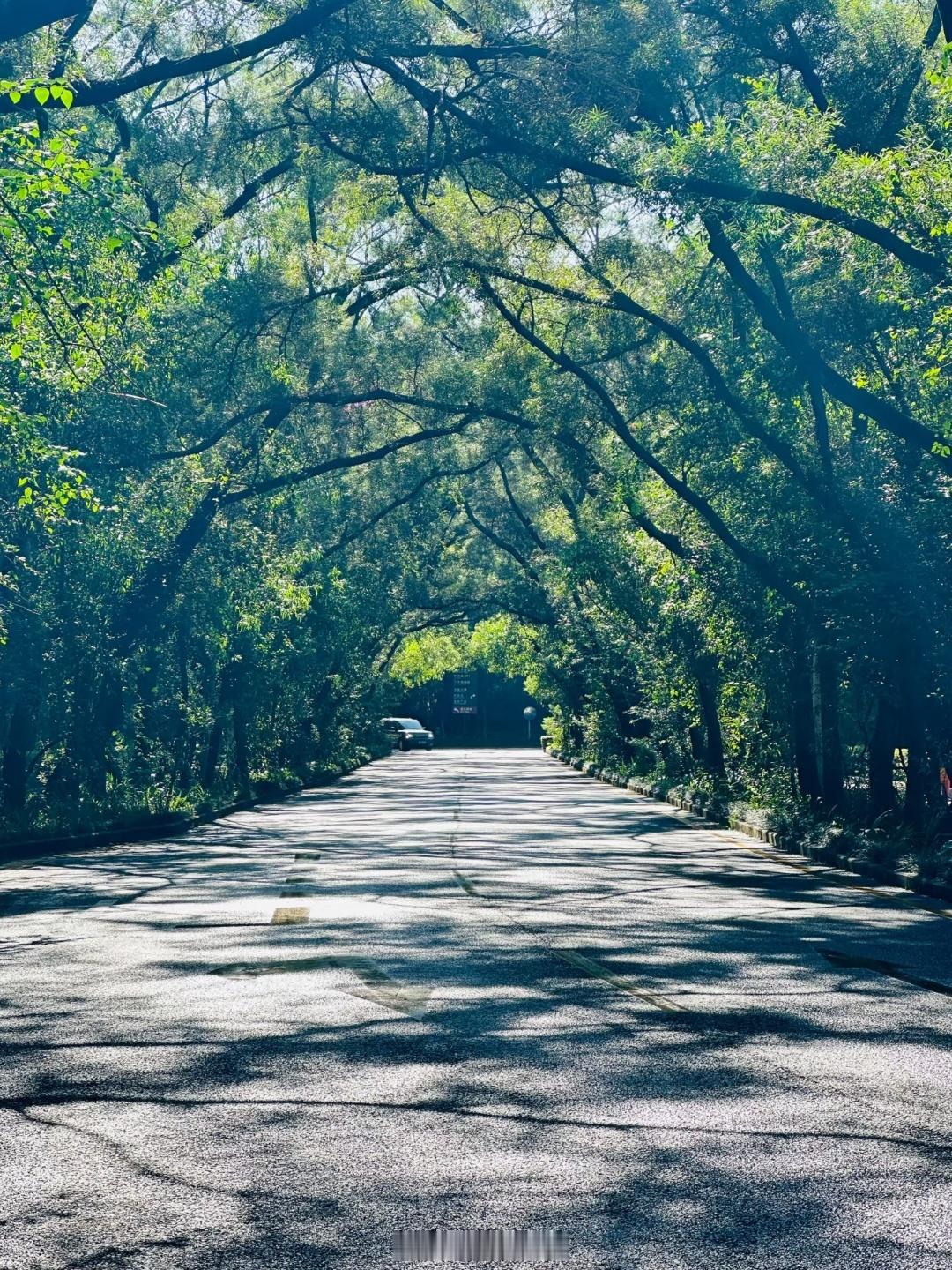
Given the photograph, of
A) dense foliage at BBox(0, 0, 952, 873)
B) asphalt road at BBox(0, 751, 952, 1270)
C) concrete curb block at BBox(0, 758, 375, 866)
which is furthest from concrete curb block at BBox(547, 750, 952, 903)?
concrete curb block at BBox(0, 758, 375, 866)

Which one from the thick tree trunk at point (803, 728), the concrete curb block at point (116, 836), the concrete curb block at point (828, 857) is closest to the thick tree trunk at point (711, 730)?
the concrete curb block at point (828, 857)

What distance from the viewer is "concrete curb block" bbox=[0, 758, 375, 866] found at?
2014 centimetres

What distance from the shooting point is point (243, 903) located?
14086 millimetres

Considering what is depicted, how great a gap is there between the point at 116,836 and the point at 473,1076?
16675 millimetres

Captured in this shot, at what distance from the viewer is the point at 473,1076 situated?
6.95 m

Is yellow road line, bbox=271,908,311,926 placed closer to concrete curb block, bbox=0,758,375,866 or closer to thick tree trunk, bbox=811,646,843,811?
concrete curb block, bbox=0,758,375,866

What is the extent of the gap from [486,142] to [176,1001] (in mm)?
15340

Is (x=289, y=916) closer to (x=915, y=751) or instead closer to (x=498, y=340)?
(x=915, y=751)

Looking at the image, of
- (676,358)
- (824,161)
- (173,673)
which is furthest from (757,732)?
(824,161)

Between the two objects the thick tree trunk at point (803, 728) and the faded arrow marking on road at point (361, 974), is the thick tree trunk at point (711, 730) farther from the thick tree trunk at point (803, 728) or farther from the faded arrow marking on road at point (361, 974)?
the faded arrow marking on road at point (361, 974)

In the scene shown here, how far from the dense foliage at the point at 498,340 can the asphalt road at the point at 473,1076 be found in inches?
252

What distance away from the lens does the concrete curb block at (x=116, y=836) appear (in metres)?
20.1

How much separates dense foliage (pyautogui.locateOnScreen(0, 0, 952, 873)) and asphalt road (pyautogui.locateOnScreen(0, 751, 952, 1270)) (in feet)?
21.0

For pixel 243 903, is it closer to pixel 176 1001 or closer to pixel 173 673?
pixel 176 1001
